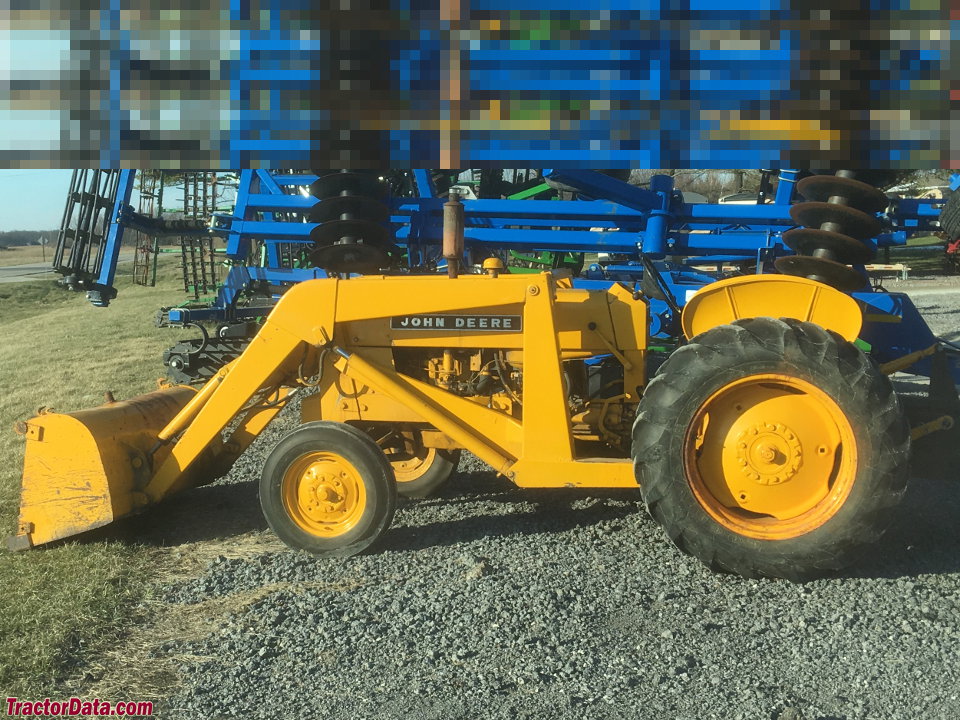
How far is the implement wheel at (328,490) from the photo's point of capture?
428cm

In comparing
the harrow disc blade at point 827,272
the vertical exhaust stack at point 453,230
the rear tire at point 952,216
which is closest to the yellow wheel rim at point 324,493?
the vertical exhaust stack at point 453,230

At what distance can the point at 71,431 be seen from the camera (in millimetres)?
4488

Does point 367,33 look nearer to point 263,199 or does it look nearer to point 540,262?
point 263,199

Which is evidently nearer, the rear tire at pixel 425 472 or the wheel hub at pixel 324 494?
the wheel hub at pixel 324 494

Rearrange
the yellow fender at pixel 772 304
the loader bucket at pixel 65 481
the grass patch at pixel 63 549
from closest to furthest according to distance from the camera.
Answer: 1. the grass patch at pixel 63 549
2. the yellow fender at pixel 772 304
3. the loader bucket at pixel 65 481

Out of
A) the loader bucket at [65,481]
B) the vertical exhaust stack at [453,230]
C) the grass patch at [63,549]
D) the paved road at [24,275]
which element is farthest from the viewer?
the paved road at [24,275]

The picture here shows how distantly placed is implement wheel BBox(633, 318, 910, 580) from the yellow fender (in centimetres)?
32

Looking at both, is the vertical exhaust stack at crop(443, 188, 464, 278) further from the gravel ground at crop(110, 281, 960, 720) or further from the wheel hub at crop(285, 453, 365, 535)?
the gravel ground at crop(110, 281, 960, 720)

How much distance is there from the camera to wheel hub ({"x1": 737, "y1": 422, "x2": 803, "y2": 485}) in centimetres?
388

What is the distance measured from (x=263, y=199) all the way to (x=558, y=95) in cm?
301

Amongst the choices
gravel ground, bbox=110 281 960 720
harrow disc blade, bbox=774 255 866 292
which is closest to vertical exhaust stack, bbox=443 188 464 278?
gravel ground, bbox=110 281 960 720

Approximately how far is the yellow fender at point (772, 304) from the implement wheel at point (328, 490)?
1804mm

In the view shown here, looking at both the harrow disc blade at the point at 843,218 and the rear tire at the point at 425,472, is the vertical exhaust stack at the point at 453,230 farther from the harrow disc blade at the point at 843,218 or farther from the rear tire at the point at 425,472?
the harrow disc blade at the point at 843,218


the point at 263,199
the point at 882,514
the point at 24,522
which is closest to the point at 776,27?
the point at 882,514
